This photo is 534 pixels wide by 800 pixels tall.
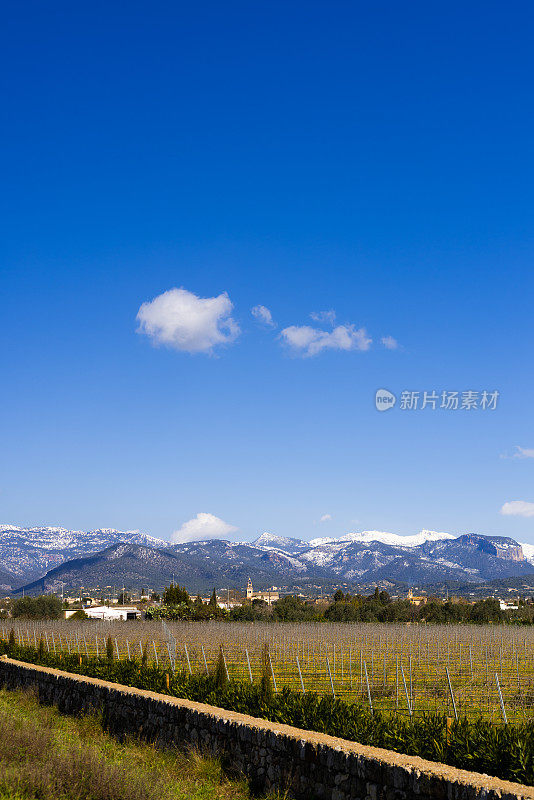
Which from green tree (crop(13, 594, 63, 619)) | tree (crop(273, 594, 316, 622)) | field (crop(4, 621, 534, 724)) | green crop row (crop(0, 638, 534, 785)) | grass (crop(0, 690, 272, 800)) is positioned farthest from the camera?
green tree (crop(13, 594, 63, 619))

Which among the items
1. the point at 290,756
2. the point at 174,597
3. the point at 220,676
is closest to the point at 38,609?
the point at 174,597

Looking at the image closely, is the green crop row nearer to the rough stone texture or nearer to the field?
the rough stone texture

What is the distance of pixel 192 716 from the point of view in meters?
12.5

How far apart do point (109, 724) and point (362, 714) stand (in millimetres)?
7471

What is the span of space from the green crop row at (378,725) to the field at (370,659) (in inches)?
121

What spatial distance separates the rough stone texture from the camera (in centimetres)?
775

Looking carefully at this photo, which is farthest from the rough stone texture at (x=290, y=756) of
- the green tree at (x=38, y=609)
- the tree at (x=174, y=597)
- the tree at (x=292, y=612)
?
the green tree at (x=38, y=609)

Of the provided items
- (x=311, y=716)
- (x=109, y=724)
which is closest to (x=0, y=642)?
(x=109, y=724)

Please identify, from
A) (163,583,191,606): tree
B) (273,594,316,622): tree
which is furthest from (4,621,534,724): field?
(163,583,191,606): tree

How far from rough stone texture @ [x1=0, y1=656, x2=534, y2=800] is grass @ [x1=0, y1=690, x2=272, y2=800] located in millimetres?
358

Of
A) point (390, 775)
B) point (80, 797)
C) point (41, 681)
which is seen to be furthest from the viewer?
point (41, 681)

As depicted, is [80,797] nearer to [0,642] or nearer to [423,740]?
[423,740]

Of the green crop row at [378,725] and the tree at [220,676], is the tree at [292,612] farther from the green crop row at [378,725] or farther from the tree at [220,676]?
the tree at [220,676]

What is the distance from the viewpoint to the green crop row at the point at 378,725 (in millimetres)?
8086
